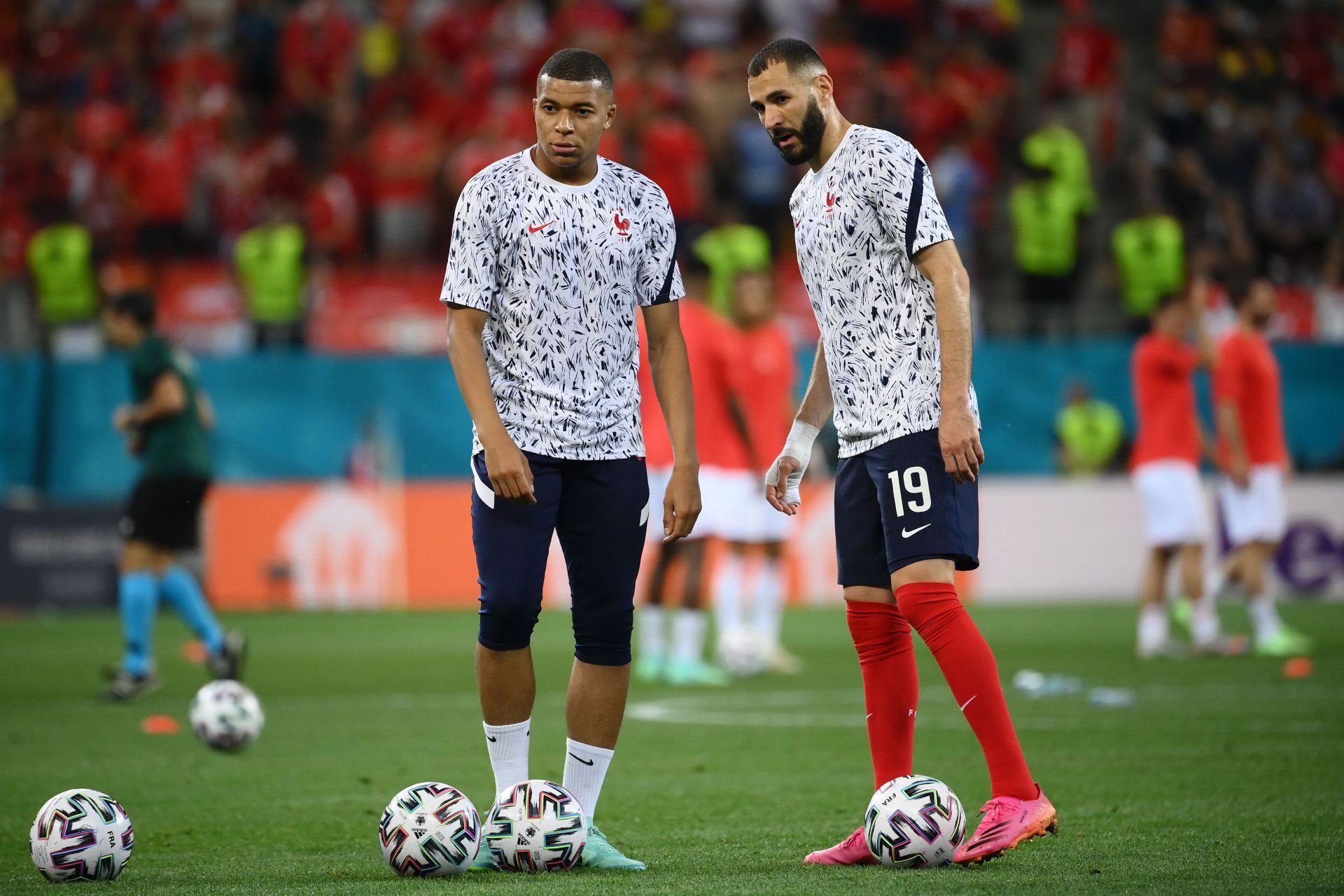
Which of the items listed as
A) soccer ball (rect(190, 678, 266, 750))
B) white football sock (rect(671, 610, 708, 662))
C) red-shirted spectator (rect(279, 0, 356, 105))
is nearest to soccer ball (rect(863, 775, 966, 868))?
soccer ball (rect(190, 678, 266, 750))

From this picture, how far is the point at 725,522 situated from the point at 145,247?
11825mm

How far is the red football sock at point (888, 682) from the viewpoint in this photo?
597 centimetres

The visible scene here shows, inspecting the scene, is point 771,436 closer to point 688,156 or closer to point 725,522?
point 725,522

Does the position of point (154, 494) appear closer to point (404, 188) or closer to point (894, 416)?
point (894, 416)

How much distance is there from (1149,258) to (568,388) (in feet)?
54.0

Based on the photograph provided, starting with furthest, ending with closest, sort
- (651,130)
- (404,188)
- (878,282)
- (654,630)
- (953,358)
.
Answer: (404,188) → (651,130) → (654,630) → (878,282) → (953,358)

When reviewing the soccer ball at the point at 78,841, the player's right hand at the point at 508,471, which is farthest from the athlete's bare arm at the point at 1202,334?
the soccer ball at the point at 78,841

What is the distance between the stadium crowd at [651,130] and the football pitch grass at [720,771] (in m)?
8.00

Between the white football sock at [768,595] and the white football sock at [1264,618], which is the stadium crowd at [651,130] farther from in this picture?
the white football sock at [1264,618]

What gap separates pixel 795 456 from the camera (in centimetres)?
630

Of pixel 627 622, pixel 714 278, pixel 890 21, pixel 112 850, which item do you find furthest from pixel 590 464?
pixel 890 21

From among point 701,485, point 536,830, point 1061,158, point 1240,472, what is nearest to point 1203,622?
point 1240,472

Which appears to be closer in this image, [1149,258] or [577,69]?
[577,69]

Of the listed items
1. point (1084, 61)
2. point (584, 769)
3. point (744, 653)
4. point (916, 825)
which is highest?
point (1084, 61)
